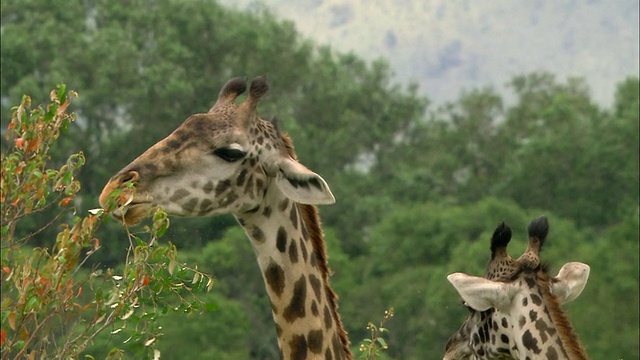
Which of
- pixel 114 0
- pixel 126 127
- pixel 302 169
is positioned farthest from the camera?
pixel 114 0

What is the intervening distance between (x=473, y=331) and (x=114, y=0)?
2537 inches

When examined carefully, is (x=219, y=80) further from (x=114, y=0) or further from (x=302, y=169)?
(x=302, y=169)

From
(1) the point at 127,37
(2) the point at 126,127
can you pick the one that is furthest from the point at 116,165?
(1) the point at 127,37

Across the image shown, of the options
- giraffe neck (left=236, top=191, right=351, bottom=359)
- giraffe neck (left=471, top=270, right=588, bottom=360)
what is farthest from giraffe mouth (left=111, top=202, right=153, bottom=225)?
giraffe neck (left=471, top=270, right=588, bottom=360)

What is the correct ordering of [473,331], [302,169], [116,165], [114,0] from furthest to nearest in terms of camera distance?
1. [114,0]
2. [116,165]
3. [473,331]
4. [302,169]

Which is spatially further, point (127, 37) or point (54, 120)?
point (127, 37)

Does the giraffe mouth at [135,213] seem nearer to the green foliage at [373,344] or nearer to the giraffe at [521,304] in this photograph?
the giraffe at [521,304]

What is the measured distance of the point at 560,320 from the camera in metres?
9.66

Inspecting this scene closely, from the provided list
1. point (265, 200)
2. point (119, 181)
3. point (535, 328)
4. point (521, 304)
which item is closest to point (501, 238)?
point (521, 304)

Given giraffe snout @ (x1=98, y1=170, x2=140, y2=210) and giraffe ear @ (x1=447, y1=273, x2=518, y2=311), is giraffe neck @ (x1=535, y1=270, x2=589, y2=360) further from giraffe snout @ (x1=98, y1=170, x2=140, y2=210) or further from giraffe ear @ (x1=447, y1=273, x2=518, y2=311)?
giraffe snout @ (x1=98, y1=170, x2=140, y2=210)

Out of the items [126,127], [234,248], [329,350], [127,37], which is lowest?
[329,350]

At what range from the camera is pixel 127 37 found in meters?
71.4

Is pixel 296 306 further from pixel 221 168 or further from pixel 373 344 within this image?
pixel 373 344

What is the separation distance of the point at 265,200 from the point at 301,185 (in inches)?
14.7
